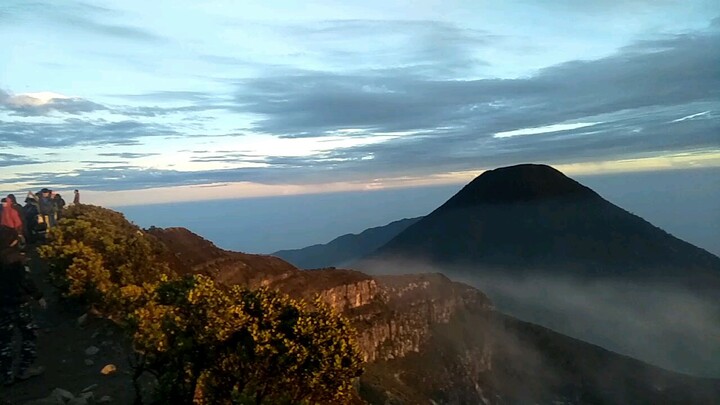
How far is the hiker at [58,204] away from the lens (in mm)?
40906

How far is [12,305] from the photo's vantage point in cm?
1822

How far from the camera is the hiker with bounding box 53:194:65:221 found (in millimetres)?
40906

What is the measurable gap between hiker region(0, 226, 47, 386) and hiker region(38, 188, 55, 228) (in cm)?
2208

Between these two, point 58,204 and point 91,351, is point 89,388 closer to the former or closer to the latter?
point 91,351

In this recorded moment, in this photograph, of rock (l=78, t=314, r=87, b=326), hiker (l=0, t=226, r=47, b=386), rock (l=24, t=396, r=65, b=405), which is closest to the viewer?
rock (l=24, t=396, r=65, b=405)

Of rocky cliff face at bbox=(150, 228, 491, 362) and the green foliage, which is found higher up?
the green foliage

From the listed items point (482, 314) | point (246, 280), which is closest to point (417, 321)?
point (482, 314)

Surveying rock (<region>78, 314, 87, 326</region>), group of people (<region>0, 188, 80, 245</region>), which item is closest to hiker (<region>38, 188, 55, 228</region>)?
group of people (<region>0, 188, 80, 245</region>)

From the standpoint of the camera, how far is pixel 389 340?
4269 inches

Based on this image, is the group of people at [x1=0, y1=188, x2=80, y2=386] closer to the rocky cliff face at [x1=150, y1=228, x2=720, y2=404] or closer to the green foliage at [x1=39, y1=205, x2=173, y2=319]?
the green foliage at [x1=39, y1=205, x2=173, y2=319]

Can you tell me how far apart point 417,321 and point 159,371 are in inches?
4197

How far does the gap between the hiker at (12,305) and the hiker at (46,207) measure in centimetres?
2208

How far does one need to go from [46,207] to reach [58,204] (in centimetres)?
285

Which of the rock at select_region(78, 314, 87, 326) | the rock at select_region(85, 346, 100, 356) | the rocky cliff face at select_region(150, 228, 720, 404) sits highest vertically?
the rock at select_region(78, 314, 87, 326)
